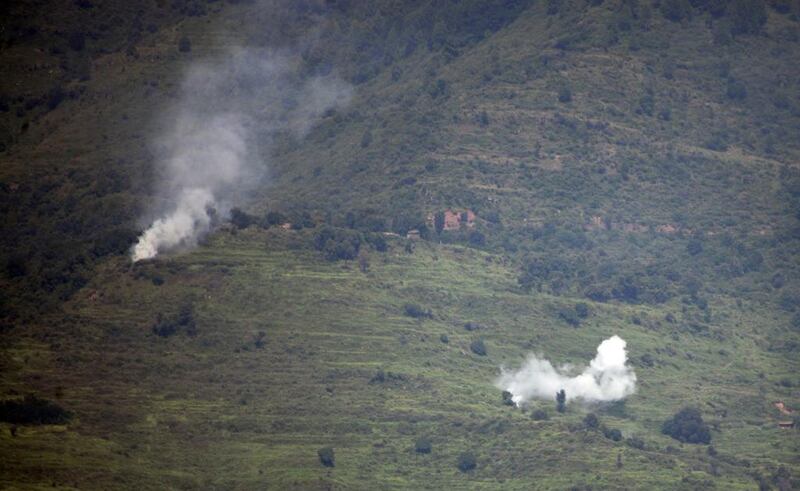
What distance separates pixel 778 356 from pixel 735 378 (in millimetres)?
7415

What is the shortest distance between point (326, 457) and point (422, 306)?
→ 28649mm

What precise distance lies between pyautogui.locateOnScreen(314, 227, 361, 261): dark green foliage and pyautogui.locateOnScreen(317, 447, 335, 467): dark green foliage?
102 ft

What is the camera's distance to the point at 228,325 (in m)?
156

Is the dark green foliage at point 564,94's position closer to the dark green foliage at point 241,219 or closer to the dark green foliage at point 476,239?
the dark green foliage at point 476,239

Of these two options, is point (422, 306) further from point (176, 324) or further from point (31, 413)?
point (31, 413)

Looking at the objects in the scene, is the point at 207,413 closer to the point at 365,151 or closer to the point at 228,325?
the point at 228,325

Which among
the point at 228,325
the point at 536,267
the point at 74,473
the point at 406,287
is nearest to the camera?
the point at 74,473

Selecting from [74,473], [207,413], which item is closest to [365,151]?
[207,413]

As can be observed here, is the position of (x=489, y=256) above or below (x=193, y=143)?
below

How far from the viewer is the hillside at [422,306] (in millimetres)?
142500

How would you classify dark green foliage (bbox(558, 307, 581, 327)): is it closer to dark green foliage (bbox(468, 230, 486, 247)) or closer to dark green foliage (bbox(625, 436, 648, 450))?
dark green foliage (bbox(468, 230, 486, 247))

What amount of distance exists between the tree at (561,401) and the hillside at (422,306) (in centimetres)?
107

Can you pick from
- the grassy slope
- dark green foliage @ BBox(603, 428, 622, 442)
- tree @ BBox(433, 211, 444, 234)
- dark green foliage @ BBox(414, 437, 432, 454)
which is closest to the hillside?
the grassy slope

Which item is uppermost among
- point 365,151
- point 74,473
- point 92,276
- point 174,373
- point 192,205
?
point 365,151
